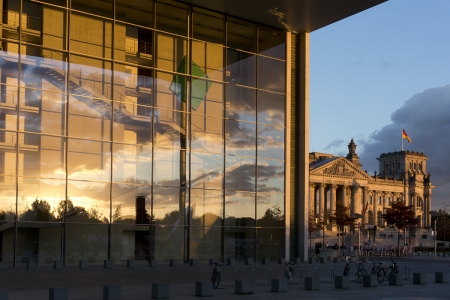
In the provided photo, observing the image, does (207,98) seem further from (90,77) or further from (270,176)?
(90,77)

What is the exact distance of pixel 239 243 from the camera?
3947 cm

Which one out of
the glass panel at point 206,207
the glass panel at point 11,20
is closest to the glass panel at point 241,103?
the glass panel at point 206,207

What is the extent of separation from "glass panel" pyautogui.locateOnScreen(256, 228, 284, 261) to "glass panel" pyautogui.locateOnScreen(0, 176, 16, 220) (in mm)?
15377

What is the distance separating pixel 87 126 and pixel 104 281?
1056 centimetres

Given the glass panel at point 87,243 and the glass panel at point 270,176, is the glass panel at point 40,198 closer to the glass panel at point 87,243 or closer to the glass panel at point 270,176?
the glass panel at point 87,243

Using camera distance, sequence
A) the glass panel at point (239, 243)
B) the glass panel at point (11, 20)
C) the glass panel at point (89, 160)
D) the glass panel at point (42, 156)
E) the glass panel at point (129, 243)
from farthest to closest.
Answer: the glass panel at point (239, 243)
the glass panel at point (129, 243)
the glass panel at point (89, 160)
the glass panel at point (11, 20)
the glass panel at point (42, 156)

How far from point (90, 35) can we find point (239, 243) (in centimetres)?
1499

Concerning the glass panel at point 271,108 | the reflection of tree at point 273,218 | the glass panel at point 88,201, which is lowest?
A: the reflection of tree at point 273,218

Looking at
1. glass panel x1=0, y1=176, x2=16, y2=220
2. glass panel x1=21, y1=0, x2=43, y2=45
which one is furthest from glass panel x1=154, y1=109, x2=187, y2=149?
glass panel x1=0, y1=176, x2=16, y2=220

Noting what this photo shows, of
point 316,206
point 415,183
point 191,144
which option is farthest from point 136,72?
point 415,183

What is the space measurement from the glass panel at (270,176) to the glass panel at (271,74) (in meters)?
4.79

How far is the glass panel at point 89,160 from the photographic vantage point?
33.6 meters

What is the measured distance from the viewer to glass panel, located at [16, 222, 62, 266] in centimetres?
3172

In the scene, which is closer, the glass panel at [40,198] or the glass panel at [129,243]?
the glass panel at [40,198]
